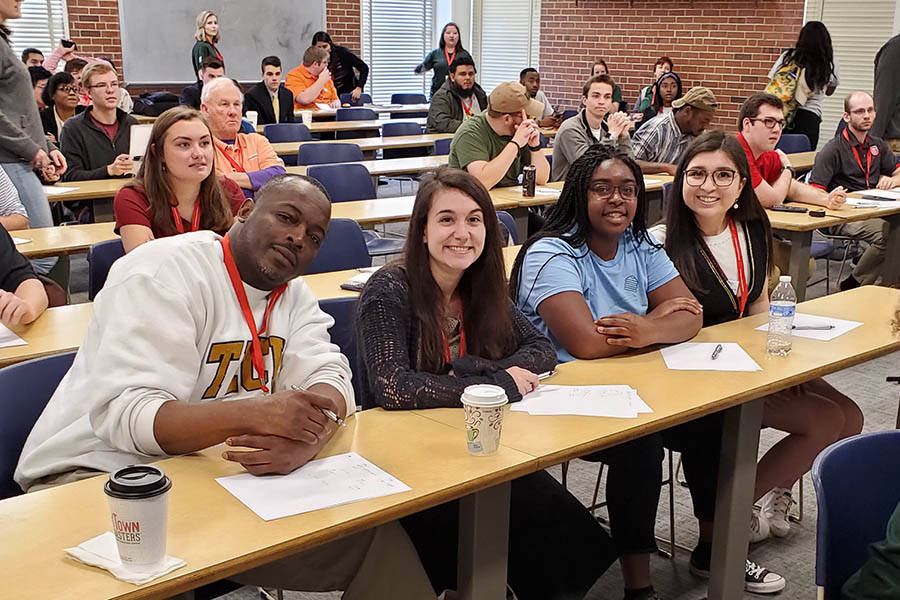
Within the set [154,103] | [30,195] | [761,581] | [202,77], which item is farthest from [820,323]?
A: [154,103]

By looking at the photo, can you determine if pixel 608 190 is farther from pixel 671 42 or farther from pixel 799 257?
pixel 671 42

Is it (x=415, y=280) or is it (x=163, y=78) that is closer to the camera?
(x=415, y=280)

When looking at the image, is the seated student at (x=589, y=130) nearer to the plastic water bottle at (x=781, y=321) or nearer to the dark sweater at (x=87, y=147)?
the dark sweater at (x=87, y=147)

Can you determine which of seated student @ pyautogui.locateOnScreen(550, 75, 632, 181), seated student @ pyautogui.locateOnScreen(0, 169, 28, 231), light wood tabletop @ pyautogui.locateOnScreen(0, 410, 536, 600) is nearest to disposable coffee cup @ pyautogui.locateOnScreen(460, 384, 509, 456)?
light wood tabletop @ pyautogui.locateOnScreen(0, 410, 536, 600)

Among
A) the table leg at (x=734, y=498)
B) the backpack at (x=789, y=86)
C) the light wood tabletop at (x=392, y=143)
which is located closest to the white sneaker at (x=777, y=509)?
the table leg at (x=734, y=498)

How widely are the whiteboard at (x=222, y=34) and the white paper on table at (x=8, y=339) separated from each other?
291 inches

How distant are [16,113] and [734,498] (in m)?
3.93

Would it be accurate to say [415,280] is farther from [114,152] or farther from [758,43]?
[758,43]

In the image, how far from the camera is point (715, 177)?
2.95 meters

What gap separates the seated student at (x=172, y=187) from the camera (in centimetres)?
320

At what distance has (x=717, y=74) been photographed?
9570 mm

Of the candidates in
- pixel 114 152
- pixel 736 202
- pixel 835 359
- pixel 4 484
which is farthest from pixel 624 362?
pixel 114 152

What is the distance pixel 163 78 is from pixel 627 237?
312 inches

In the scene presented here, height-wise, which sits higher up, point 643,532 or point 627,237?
point 627,237
